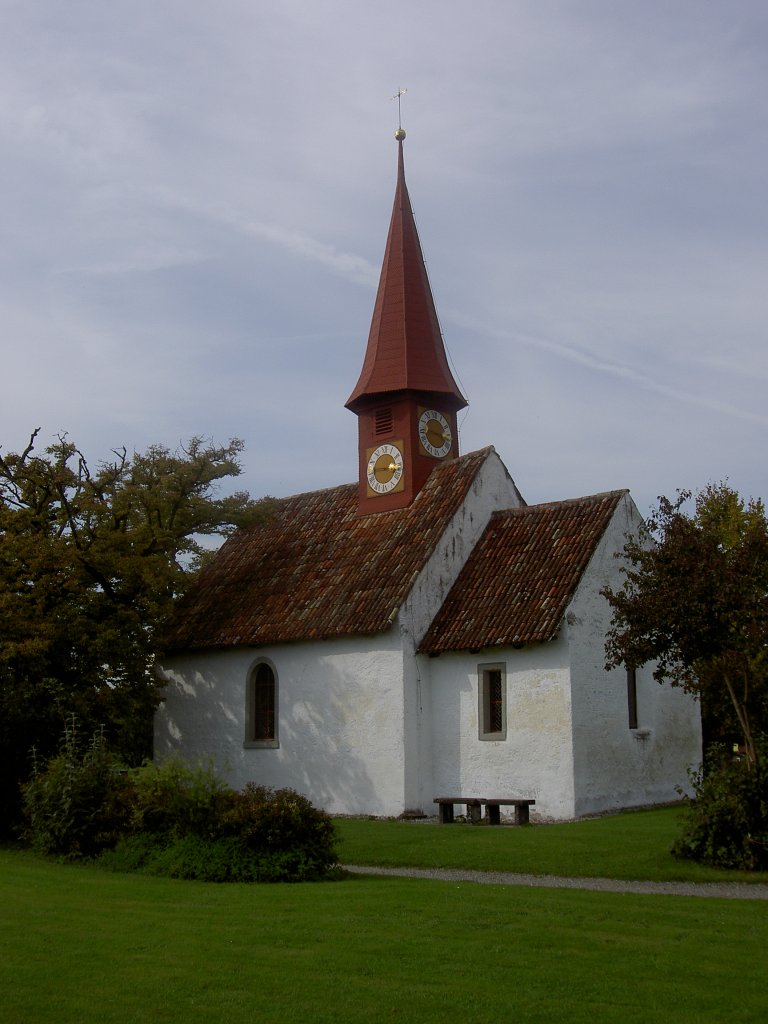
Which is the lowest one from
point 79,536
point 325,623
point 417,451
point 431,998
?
point 431,998

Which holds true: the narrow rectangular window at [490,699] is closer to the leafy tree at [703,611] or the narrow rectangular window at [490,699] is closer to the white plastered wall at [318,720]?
the white plastered wall at [318,720]

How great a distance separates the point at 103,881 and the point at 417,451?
15413 mm

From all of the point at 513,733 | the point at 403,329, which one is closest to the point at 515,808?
the point at 513,733

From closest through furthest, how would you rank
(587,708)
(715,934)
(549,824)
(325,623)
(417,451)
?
(715,934) < (549,824) < (587,708) < (325,623) < (417,451)

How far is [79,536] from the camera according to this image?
25.2 m

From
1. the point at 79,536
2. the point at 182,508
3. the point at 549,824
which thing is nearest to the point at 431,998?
the point at 549,824

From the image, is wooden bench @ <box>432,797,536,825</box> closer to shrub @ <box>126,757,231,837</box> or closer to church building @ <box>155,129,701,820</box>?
church building @ <box>155,129,701,820</box>

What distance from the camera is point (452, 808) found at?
70.7 ft

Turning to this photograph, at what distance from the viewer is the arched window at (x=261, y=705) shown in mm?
26344

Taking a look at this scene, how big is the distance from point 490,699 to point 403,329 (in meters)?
10.5

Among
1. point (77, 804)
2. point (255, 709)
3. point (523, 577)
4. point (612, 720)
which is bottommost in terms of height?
point (77, 804)

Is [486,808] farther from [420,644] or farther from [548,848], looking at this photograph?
[548,848]

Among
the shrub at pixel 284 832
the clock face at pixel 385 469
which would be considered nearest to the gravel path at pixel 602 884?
the shrub at pixel 284 832

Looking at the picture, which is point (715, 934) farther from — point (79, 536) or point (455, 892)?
point (79, 536)
